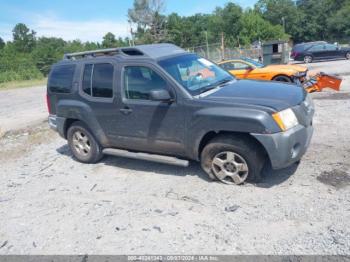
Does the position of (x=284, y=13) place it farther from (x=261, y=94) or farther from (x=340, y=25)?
(x=261, y=94)

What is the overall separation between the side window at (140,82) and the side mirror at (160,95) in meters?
0.18

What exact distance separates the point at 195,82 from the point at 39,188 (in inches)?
119

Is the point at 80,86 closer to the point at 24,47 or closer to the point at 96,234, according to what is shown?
the point at 96,234

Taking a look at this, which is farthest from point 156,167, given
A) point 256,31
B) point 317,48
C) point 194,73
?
point 256,31

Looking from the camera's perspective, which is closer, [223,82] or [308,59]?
[223,82]

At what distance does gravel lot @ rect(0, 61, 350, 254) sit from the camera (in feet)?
10.7

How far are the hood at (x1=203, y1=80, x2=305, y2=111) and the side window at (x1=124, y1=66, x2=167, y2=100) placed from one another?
2.59 feet

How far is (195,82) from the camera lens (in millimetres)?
4656

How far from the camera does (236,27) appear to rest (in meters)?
65.1

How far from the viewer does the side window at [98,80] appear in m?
5.08

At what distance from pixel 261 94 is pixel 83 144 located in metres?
3.35

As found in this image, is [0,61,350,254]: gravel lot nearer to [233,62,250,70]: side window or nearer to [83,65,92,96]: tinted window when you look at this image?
[83,65,92,96]: tinted window

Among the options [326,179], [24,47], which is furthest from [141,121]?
[24,47]

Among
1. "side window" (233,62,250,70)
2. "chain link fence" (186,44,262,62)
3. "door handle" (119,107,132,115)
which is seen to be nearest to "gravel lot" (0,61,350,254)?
"door handle" (119,107,132,115)
